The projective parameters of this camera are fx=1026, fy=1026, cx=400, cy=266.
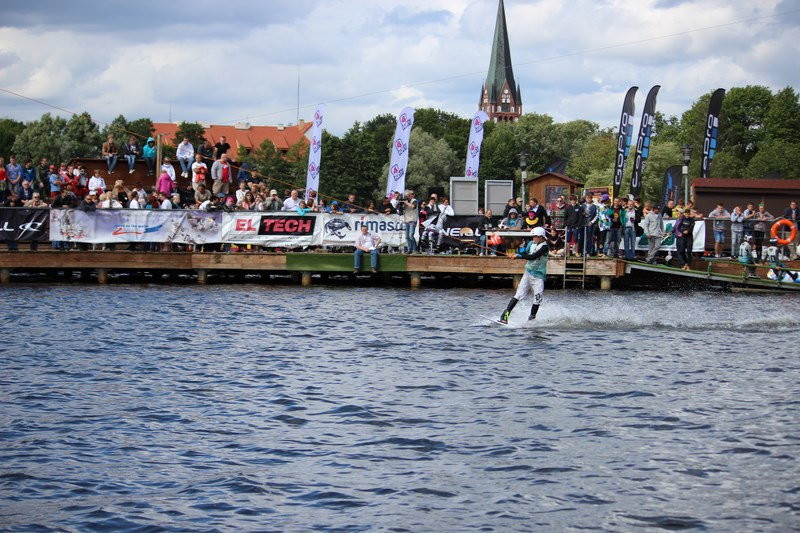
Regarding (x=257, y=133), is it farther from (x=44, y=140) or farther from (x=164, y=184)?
(x=164, y=184)

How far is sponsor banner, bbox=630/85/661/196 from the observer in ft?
131

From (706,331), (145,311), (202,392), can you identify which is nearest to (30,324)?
(145,311)

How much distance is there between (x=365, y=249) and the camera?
106ft

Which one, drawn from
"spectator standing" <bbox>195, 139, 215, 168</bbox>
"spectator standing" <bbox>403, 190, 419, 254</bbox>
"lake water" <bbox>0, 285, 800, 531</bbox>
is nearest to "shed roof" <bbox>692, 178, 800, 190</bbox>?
"spectator standing" <bbox>403, 190, 419, 254</bbox>

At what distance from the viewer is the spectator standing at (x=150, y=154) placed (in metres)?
36.0

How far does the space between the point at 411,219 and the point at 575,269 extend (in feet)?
18.0

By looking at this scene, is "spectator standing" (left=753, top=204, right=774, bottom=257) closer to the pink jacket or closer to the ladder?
the ladder

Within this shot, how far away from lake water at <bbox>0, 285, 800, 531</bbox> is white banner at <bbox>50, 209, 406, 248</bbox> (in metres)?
9.06

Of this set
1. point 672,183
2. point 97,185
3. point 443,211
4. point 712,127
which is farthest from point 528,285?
point 672,183

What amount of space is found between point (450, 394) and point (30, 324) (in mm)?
11464

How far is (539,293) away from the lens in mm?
23109

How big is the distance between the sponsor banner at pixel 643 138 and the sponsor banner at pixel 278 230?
1341 cm

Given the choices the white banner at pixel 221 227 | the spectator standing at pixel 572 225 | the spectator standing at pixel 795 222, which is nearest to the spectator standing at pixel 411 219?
the white banner at pixel 221 227

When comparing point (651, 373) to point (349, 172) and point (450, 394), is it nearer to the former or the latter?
point (450, 394)
